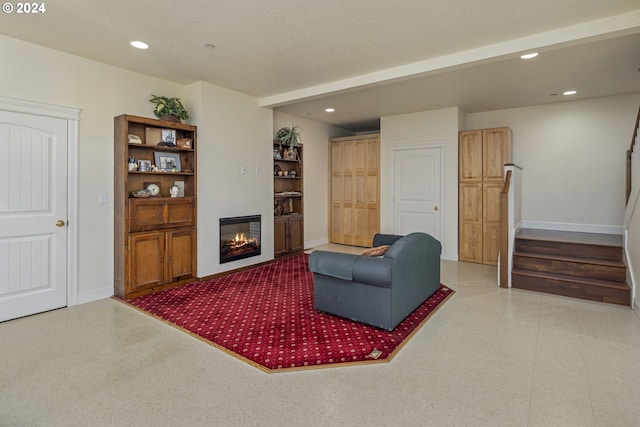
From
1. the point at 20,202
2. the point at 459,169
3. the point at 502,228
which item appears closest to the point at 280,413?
the point at 20,202

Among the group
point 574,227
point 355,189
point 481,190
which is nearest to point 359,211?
point 355,189

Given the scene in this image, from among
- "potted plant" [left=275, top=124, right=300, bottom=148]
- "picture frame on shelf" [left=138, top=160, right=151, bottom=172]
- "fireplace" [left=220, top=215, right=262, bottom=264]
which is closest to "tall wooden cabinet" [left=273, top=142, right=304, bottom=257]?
"potted plant" [left=275, top=124, right=300, bottom=148]

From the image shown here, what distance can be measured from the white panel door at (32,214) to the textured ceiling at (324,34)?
941 mm

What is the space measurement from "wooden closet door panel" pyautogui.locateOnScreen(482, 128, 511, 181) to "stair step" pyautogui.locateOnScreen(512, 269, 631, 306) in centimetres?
186

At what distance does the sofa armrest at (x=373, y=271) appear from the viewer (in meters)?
2.91

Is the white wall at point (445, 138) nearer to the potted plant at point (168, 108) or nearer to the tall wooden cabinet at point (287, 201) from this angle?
the tall wooden cabinet at point (287, 201)

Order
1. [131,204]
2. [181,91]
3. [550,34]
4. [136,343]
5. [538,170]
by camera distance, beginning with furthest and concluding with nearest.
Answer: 1. [538,170]
2. [181,91]
3. [131,204]
4. [550,34]
5. [136,343]

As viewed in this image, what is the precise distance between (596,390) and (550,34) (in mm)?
2959

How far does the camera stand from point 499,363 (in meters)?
2.51

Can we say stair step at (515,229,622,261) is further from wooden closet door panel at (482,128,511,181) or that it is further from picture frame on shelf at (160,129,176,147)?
picture frame on shelf at (160,129,176,147)

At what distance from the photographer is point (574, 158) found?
5590 mm

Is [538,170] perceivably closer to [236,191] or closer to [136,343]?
[236,191]

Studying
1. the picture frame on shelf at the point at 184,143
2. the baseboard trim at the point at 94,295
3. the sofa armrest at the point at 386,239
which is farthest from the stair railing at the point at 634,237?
the baseboard trim at the point at 94,295

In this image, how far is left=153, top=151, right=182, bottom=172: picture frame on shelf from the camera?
446cm
